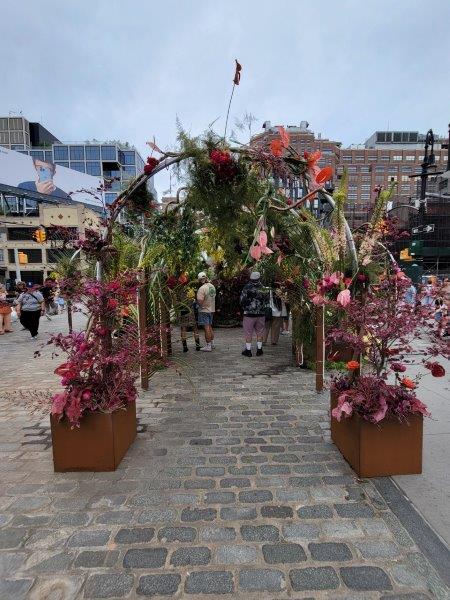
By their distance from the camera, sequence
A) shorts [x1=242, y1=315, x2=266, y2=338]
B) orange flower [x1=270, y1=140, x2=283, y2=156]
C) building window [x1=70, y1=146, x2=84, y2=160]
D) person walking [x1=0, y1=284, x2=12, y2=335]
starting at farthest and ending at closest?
building window [x1=70, y1=146, x2=84, y2=160] → person walking [x1=0, y1=284, x2=12, y2=335] → shorts [x1=242, y1=315, x2=266, y2=338] → orange flower [x1=270, y1=140, x2=283, y2=156]

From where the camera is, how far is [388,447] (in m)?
2.90

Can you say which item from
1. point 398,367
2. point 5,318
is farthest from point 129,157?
point 398,367

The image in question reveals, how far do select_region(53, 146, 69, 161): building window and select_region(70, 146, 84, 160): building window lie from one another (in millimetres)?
1180

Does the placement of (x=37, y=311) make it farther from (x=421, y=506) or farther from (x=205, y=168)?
(x=421, y=506)

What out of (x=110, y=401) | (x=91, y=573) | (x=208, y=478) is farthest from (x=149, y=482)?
(x=91, y=573)

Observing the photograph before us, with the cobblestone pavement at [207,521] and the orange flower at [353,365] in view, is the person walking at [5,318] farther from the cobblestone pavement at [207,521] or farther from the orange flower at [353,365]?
the orange flower at [353,365]

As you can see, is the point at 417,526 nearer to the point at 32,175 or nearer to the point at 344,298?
the point at 344,298

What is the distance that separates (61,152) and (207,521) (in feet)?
337

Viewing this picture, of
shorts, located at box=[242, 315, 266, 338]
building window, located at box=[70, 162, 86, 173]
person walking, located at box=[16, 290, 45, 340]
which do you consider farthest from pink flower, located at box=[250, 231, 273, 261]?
building window, located at box=[70, 162, 86, 173]

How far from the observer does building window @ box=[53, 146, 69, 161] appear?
290 ft

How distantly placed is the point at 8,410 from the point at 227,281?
289 inches

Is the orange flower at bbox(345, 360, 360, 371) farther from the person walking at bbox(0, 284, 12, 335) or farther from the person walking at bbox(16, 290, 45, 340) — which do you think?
the person walking at bbox(0, 284, 12, 335)

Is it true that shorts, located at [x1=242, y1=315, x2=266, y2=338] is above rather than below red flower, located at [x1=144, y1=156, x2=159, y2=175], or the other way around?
below

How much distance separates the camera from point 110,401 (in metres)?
3.02
